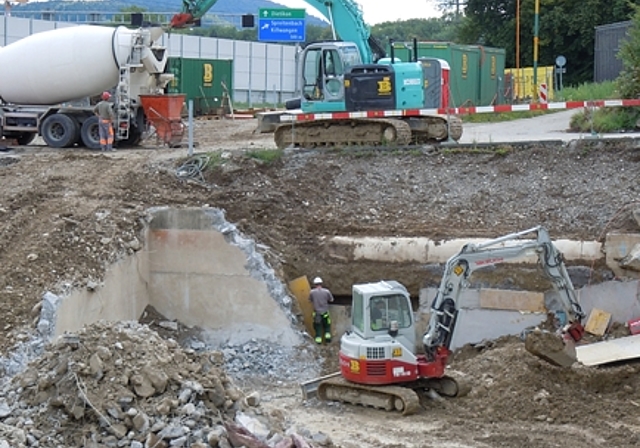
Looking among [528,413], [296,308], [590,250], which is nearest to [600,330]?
[590,250]

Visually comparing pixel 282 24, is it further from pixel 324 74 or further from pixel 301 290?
pixel 301 290

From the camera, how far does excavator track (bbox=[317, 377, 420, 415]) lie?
14.6 m

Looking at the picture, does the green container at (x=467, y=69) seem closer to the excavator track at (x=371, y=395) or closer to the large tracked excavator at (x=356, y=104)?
the large tracked excavator at (x=356, y=104)

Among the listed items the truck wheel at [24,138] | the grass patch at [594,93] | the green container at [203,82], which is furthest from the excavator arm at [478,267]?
the green container at [203,82]

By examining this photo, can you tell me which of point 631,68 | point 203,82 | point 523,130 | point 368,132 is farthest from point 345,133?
point 203,82

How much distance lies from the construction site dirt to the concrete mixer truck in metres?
2.48

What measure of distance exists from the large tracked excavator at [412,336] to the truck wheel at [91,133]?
13.2 metres

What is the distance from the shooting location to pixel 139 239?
768 inches

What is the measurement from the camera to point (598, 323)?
17.5 m

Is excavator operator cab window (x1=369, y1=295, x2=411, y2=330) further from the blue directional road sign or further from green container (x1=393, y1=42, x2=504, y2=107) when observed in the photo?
the blue directional road sign

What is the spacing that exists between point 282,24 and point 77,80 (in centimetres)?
2345

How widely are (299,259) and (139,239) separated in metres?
2.85

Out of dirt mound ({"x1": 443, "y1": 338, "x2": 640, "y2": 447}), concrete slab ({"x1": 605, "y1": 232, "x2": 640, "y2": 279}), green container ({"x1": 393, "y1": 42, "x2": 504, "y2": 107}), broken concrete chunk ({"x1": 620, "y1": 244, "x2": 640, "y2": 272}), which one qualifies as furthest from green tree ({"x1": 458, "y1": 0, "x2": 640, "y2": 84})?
dirt mound ({"x1": 443, "y1": 338, "x2": 640, "y2": 447})

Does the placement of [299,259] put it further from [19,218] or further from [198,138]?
[198,138]
